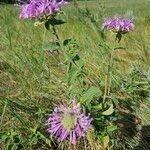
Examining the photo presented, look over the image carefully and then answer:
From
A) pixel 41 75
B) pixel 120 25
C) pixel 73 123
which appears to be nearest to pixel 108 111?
pixel 120 25

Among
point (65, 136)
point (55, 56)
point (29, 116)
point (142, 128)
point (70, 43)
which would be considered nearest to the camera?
point (65, 136)

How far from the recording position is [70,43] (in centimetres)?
174

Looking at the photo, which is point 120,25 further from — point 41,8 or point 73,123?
point 73,123

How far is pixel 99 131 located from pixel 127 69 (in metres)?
1.28

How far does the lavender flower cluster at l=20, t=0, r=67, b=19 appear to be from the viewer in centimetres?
152

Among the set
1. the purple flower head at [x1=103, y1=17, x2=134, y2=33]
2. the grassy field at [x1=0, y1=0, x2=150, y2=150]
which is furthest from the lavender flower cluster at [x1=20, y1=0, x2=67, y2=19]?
the grassy field at [x1=0, y1=0, x2=150, y2=150]

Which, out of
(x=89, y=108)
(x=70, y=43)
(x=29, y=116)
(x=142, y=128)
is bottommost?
(x=142, y=128)

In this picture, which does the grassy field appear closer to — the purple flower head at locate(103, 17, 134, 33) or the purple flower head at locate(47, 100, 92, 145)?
the purple flower head at locate(103, 17, 134, 33)

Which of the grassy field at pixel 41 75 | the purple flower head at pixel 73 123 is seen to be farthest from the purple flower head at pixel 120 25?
the purple flower head at pixel 73 123

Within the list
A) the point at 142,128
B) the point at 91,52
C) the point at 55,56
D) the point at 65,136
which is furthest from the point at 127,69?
the point at 65,136

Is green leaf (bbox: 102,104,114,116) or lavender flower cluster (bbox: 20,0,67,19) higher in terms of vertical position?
lavender flower cluster (bbox: 20,0,67,19)

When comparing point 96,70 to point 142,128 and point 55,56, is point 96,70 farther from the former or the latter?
point 142,128

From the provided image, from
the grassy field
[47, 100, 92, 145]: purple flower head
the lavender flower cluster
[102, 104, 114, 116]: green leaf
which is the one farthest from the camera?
the grassy field

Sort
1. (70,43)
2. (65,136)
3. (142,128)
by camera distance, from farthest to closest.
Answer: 1. (142,128)
2. (70,43)
3. (65,136)
